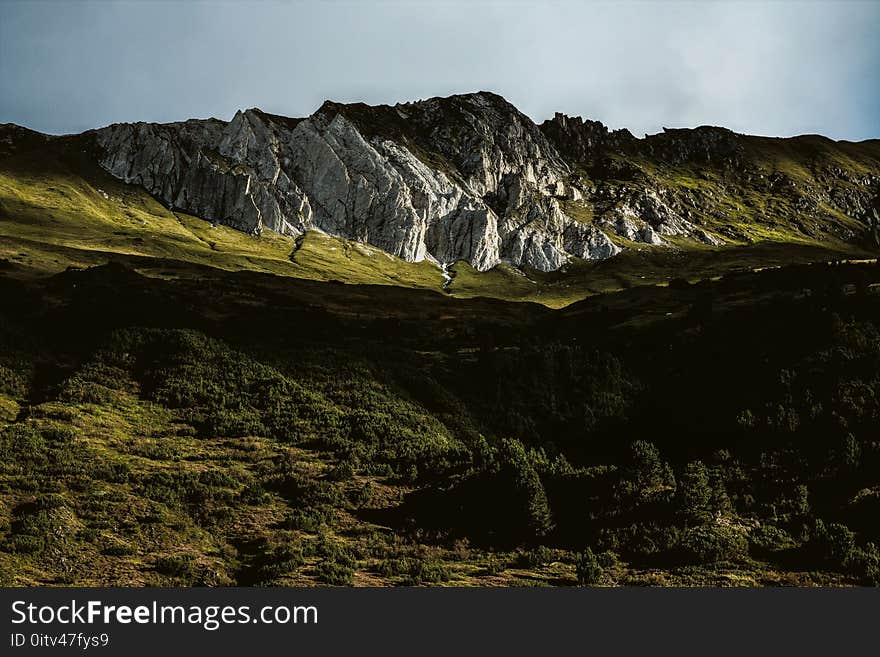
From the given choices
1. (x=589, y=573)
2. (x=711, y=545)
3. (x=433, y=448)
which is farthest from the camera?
(x=433, y=448)

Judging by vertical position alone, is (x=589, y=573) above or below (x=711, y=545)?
below

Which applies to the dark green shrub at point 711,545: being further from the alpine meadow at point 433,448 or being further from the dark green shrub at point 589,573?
the dark green shrub at point 589,573

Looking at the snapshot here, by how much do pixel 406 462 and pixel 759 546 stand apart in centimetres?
2180

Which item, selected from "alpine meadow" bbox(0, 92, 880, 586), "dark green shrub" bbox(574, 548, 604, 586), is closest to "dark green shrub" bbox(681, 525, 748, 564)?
"alpine meadow" bbox(0, 92, 880, 586)

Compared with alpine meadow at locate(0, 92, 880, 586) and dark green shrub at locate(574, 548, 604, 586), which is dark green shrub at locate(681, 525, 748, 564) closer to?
alpine meadow at locate(0, 92, 880, 586)

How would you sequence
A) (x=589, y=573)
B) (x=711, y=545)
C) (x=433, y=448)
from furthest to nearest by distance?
(x=433, y=448) < (x=711, y=545) < (x=589, y=573)

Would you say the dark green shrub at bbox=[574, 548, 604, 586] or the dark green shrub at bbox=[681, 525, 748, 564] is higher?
the dark green shrub at bbox=[681, 525, 748, 564]

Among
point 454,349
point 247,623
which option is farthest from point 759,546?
point 454,349

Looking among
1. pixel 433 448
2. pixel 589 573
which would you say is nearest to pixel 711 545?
pixel 589 573

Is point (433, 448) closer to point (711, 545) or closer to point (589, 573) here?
point (589, 573)

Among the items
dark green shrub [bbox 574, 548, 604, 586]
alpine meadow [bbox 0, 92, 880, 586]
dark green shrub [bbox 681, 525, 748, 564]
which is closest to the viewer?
dark green shrub [bbox 574, 548, 604, 586]

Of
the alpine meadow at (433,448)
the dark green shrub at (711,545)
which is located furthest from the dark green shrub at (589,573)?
the dark green shrub at (711,545)

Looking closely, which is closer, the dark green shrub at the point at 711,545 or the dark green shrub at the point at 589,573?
the dark green shrub at the point at 589,573

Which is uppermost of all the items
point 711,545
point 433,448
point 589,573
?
point 433,448
